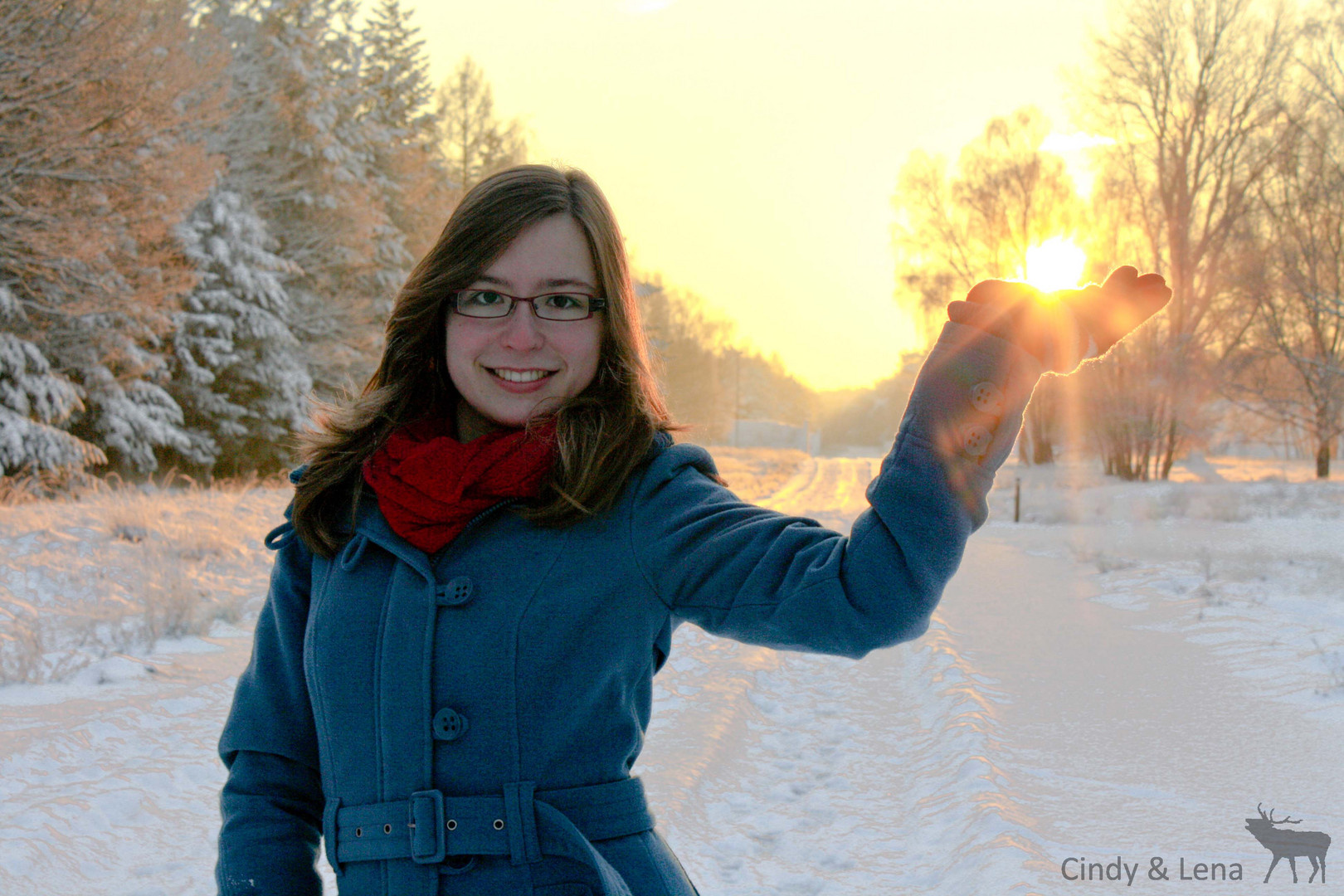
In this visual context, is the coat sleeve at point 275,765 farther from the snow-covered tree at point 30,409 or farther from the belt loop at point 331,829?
the snow-covered tree at point 30,409

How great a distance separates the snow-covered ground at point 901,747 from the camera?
3.37 metres

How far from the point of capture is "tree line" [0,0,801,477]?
39.3 feet

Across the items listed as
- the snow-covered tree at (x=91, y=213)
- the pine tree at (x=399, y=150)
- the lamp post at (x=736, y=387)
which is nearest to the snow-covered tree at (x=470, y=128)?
the pine tree at (x=399, y=150)

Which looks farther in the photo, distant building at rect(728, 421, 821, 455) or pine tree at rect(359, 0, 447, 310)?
distant building at rect(728, 421, 821, 455)

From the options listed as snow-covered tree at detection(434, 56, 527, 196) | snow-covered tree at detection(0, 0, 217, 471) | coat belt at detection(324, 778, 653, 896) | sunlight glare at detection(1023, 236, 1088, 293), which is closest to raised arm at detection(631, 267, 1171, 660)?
sunlight glare at detection(1023, 236, 1088, 293)

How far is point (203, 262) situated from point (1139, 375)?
68.7ft

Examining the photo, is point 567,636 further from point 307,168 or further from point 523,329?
point 307,168

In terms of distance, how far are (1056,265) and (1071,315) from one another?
0.38 meters

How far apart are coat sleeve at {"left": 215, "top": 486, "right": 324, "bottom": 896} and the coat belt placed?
22 cm

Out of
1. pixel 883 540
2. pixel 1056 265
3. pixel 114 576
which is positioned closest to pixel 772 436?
pixel 114 576

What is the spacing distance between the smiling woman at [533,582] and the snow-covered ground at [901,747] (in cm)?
214

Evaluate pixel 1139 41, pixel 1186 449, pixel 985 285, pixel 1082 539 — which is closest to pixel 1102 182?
pixel 1139 41

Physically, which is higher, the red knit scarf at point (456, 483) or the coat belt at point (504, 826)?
the red knit scarf at point (456, 483)

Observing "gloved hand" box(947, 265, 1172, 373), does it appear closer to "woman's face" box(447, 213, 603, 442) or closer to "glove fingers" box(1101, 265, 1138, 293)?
"glove fingers" box(1101, 265, 1138, 293)
